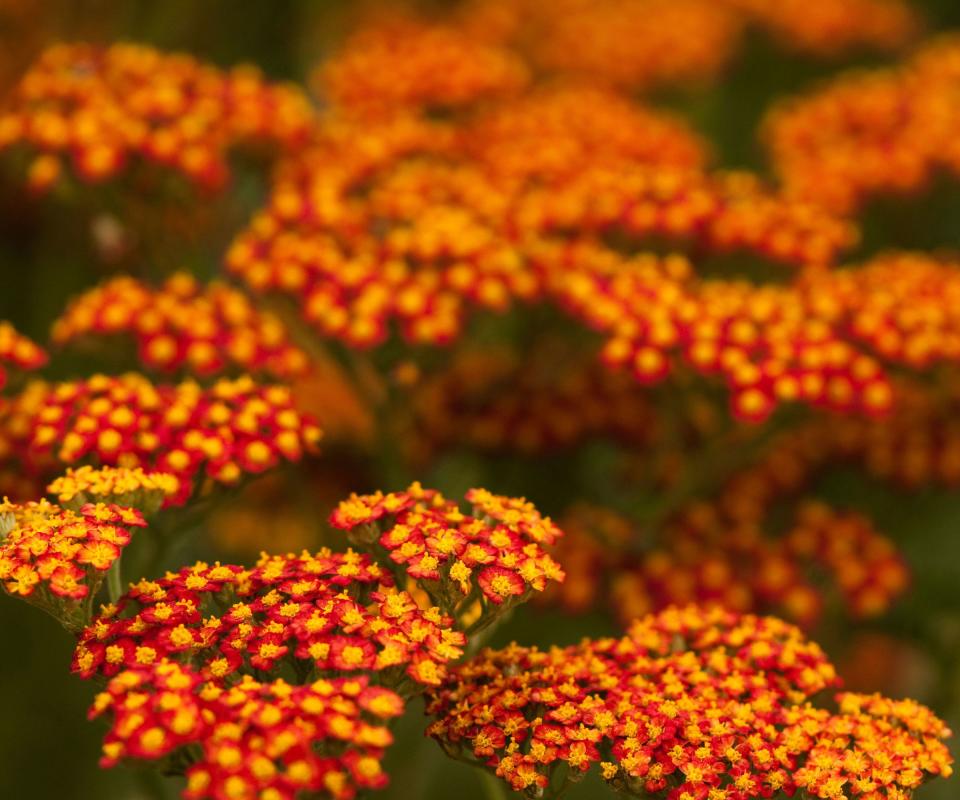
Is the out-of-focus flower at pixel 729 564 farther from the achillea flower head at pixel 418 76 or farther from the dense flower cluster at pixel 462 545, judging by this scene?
the achillea flower head at pixel 418 76

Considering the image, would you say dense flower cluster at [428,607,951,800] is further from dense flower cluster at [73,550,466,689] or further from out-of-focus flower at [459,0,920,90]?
out-of-focus flower at [459,0,920,90]

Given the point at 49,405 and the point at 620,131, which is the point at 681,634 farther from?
the point at 620,131

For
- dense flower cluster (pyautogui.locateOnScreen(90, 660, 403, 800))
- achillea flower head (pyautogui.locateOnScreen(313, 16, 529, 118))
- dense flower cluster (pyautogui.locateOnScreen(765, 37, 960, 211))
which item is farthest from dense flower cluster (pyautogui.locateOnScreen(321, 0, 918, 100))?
dense flower cluster (pyautogui.locateOnScreen(90, 660, 403, 800))

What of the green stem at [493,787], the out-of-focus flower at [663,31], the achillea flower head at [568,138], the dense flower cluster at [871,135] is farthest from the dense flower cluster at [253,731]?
the out-of-focus flower at [663,31]

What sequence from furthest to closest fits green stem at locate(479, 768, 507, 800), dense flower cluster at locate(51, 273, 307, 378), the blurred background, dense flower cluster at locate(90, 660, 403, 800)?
1. the blurred background
2. dense flower cluster at locate(51, 273, 307, 378)
3. green stem at locate(479, 768, 507, 800)
4. dense flower cluster at locate(90, 660, 403, 800)

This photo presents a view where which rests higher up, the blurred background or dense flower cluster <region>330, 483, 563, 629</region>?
the blurred background

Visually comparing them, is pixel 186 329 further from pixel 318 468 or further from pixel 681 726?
pixel 681 726

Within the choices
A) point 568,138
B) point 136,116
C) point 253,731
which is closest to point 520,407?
point 568,138
